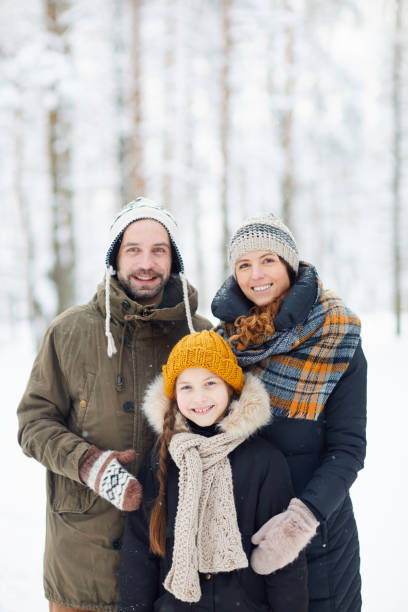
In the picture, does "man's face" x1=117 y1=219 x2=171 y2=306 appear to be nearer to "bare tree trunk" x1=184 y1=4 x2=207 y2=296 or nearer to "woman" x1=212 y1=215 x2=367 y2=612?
"woman" x1=212 y1=215 x2=367 y2=612

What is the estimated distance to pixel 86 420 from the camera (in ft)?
8.24

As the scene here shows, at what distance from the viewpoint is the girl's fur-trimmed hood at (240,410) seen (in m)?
2.14

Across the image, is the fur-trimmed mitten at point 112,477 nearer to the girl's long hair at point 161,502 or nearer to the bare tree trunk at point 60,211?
the girl's long hair at point 161,502

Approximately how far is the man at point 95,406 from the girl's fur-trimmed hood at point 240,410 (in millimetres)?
215

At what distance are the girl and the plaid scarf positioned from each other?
14 cm

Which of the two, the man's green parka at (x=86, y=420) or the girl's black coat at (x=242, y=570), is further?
the man's green parka at (x=86, y=420)

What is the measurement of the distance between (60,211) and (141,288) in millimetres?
6450

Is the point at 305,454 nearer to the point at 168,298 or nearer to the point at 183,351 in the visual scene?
the point at 183,351

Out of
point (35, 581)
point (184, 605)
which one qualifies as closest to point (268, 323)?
point (184, 605)

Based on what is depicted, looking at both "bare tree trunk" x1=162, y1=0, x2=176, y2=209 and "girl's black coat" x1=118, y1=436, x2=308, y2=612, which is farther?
"bare tree trunk" x1=162, y1=0, x2=176, y2=209

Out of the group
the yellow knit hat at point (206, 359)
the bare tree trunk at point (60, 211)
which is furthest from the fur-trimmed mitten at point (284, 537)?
the bare tree trunk at point (60, 211)

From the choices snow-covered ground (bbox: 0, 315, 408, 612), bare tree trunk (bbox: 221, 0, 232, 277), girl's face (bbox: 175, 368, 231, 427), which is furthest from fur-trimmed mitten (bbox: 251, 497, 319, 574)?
bare tree trunk (bbox: 221, 0, 232, 277)

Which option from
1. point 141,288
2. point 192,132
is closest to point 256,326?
point 141,288

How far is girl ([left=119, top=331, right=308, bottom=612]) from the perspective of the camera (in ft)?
6.80
